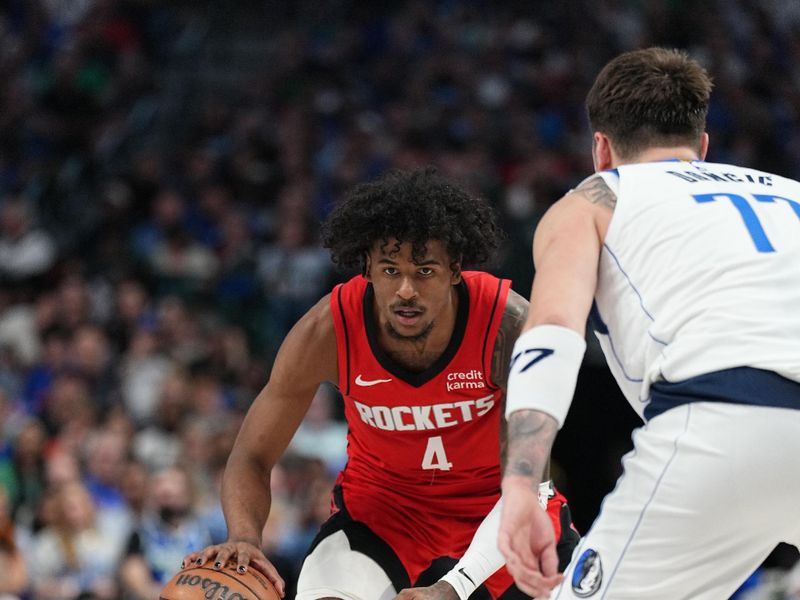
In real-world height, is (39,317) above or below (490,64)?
below

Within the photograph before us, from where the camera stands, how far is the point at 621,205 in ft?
9.86

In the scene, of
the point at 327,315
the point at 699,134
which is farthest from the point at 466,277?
the point at 699,134

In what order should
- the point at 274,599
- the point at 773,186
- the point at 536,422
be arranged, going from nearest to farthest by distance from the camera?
the point at 536,422 < the point at 773,186 < the point at 274,599

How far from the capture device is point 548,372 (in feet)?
8.96

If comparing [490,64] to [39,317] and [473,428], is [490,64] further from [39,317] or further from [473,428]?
[473,428]

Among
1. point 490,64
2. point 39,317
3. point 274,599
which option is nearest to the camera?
point 274,599

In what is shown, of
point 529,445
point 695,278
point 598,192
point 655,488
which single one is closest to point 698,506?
point 655,488

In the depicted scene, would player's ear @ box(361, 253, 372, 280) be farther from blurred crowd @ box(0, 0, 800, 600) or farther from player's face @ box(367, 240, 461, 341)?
blurred crowd @ box(0, 0, 800, 600)

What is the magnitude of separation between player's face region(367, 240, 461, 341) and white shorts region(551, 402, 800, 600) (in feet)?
4.00

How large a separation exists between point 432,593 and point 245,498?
2.64 feet

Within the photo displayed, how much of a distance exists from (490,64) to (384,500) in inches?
347

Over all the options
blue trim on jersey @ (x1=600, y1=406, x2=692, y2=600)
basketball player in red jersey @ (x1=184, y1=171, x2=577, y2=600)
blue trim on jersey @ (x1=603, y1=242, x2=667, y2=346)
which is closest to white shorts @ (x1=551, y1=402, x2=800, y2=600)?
blue trim on jersey @ (x1=600, y1=406, x2=692, y2=600)

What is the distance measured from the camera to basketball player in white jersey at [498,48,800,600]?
8.81 ft

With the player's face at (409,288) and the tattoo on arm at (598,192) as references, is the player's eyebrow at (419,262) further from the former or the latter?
the tattoo on arm at (598,192)
